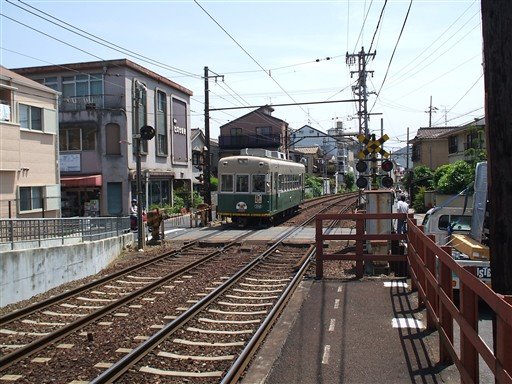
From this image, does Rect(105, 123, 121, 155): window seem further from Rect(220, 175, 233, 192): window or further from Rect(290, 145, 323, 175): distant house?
Rect(290, 145, 323, 175): distant house

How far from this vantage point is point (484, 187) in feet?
29.1

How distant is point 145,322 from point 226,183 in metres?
16.7

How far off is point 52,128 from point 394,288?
19.0 meters

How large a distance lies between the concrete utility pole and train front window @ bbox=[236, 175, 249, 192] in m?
20.7

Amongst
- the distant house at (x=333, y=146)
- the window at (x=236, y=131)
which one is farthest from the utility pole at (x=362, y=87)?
the distant house at (x=333, y=146)

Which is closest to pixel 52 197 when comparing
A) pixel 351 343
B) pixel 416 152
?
pixel 351 343

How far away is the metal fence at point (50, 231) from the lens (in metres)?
12.5

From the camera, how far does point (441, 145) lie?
46.3 m

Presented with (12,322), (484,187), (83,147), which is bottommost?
(12,322)

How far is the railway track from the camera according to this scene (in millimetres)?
6527

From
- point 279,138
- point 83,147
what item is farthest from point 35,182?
point 279,138

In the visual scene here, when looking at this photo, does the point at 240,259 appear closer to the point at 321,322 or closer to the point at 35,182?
the point at 321,322

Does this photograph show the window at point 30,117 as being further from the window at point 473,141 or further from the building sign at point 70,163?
the window at point 473,141

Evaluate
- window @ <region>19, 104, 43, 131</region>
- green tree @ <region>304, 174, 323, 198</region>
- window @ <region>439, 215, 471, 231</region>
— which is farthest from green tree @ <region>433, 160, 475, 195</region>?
green tree @ <region>304, 174, 323, 198</region>
